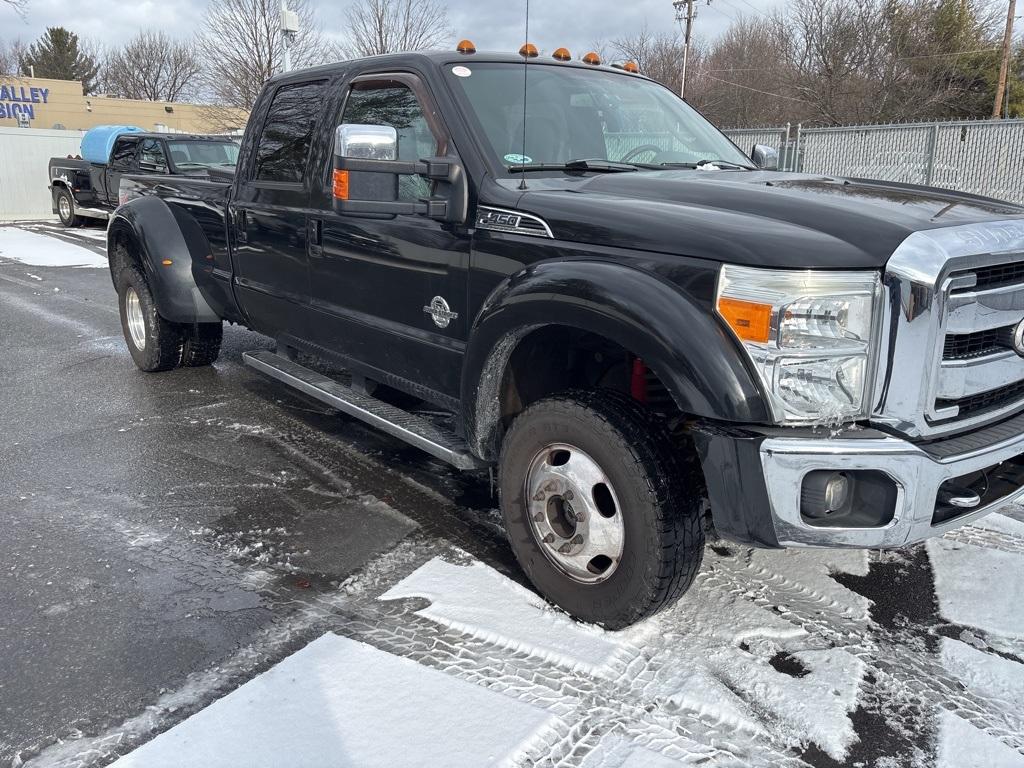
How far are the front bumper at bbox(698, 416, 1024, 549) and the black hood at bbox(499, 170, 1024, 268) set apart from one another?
0.51 meters

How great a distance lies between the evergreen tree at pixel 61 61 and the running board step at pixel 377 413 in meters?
74.6

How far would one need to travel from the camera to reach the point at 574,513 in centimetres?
295

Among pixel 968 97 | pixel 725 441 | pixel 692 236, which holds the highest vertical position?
pixel 968 97

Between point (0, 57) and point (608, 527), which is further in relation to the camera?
point (0, 57)

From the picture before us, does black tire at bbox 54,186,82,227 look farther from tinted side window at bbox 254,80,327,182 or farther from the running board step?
the running board step

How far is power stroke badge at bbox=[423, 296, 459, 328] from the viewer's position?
3.43 m

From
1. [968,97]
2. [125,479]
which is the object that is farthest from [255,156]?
[968,97]

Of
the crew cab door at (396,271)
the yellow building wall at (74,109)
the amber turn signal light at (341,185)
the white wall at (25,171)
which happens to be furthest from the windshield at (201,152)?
the yellow building wall at (74,109)

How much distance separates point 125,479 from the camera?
4324mm

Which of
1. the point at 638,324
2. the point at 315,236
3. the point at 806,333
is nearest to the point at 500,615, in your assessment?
the point at 638,324

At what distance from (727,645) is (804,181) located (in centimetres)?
181

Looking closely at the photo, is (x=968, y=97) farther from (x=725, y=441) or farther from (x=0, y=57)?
(x=0, y=57)

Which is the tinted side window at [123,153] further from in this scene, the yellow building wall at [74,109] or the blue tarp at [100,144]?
the yellow building wall at [74,109]

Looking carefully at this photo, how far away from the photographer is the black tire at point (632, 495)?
264 cm
